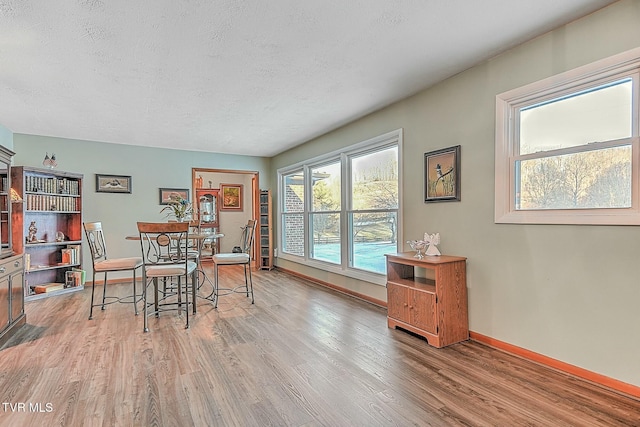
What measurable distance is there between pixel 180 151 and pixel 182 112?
2.40 m

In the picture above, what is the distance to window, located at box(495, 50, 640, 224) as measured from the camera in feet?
6.80

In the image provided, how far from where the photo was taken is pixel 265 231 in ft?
22.5

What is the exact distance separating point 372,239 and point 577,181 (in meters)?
2.37

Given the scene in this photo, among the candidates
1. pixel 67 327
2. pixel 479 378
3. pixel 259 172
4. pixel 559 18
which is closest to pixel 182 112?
pixel 67 327

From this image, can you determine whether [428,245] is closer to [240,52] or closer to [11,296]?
[240,52]

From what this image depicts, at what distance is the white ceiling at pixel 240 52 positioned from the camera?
2.03 meters

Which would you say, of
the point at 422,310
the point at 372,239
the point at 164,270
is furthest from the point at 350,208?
the point at 164,270

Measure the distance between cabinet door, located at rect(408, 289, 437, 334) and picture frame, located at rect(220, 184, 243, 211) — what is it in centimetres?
635

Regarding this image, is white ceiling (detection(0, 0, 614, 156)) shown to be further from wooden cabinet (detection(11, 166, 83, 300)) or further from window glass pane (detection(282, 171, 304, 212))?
window glass pane (detection(282, 171, 304, 212))

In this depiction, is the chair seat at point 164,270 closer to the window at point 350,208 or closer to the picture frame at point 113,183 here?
the window at point 350,208

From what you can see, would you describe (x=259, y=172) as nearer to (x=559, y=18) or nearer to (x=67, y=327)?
(x=67, y=327)

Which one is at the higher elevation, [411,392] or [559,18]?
[559,18]

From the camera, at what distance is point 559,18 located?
219 cm

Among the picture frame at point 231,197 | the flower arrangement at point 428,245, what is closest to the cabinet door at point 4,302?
the flower arrangement at point 428,245
